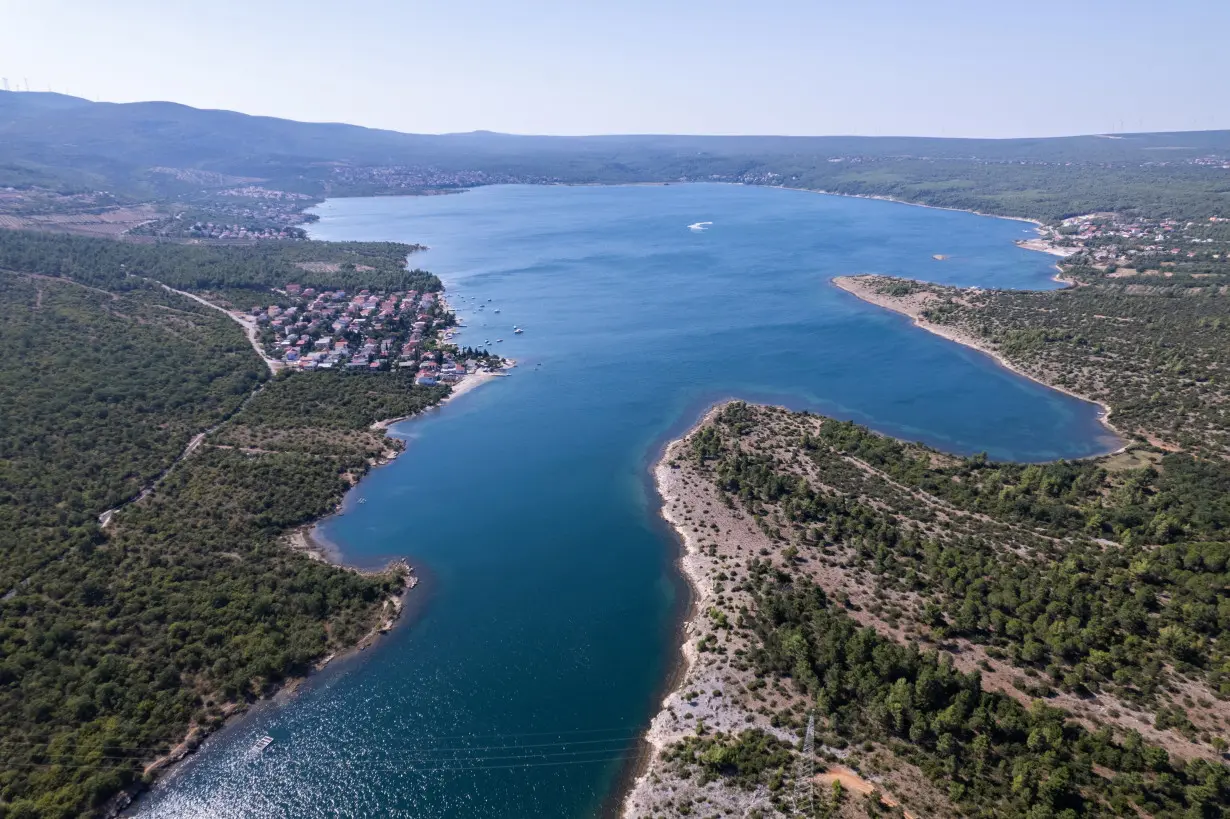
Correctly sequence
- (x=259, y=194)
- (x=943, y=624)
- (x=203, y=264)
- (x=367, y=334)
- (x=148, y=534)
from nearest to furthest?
(x=943, y=624) < (x=148, y=534) < (x=367, y=334) < (x=203, y=264) < (x=259, y=194)

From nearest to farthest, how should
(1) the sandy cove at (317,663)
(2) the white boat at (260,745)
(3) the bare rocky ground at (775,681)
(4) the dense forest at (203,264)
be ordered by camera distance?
(3) the bare rocky ground at (775,681)
(1) the sandy cove at (317,663)
(2) the white boat at (260,745)
(4) the dense forest at (203,264)

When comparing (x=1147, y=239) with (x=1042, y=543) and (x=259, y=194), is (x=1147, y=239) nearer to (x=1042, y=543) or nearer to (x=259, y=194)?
(x=1042, y=543)

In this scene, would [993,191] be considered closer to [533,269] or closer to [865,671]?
[533,269]

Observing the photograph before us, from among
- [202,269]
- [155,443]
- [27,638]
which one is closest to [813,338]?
[155,443]

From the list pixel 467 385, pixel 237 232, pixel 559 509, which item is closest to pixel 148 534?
pixel 559 509

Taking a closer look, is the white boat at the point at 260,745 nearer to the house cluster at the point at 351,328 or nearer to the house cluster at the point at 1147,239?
the house cluster at the point at 351,328

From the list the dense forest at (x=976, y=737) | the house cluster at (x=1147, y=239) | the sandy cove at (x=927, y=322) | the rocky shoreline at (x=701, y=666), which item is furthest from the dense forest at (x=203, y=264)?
the house cluster at (x=1147, y=239)

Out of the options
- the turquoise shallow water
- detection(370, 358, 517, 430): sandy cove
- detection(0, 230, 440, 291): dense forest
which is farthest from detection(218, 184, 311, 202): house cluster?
detection(370, 358, 517, 430): sandy cove

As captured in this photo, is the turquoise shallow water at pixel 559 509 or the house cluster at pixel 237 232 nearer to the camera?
the turquoise shallow water at pixel 559 509

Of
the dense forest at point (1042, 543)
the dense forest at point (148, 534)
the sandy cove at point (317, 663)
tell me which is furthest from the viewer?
the dense forest at point (1042, 543)
